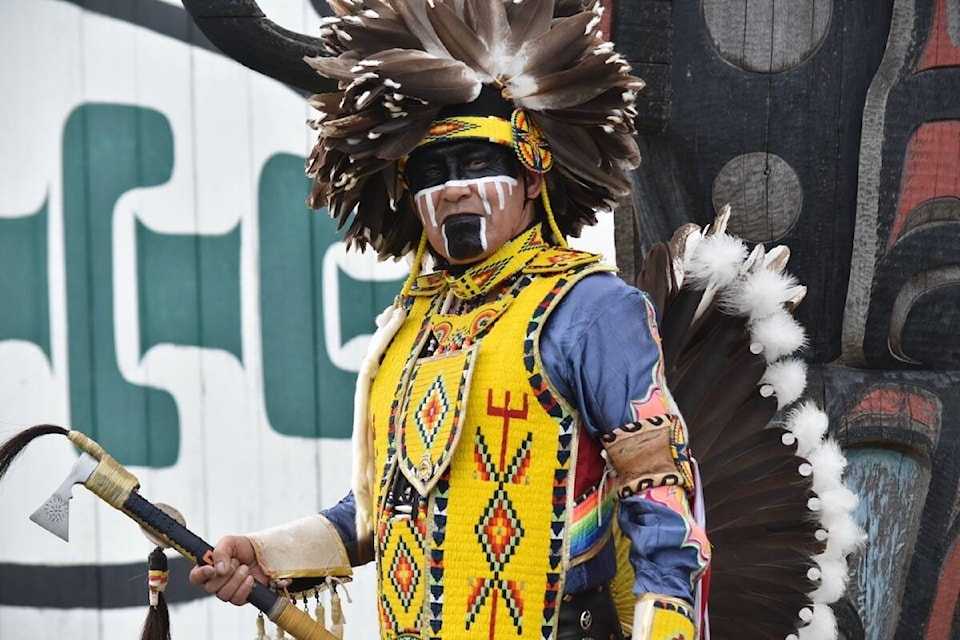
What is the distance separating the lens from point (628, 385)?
76.4 inches

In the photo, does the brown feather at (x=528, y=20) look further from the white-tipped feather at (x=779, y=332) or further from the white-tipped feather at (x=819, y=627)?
the white-tipped feather at (x=819, y=627)

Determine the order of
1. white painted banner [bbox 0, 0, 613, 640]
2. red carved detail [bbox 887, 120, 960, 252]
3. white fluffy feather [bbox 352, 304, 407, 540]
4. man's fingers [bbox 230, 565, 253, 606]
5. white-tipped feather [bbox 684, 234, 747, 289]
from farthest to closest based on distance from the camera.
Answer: white painted banner [bbox 0, 0, 613, 640] < red carved detail [bbox 887, 120, 960, 252] < white-tipped feather [bbox 684, 234, 747, 289] < white fluffy feather [bbox 352, 304, 407, 540] < man's fingers [bbox 230, 565, 253, 606]

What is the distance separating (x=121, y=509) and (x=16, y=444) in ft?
0.63

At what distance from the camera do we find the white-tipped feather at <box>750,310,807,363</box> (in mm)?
2402

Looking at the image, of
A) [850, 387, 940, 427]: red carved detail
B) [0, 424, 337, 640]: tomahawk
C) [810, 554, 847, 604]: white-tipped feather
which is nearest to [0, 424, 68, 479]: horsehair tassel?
[0, 424, 337, 640]: tomahawk

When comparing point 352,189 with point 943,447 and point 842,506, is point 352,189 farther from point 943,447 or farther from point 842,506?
point 943,447

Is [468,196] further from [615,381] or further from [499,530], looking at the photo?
[499,530]

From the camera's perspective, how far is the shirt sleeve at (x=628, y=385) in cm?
188

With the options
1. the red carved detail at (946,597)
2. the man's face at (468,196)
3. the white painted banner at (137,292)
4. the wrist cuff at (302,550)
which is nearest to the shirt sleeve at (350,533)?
the wrist cuff at (302,550)

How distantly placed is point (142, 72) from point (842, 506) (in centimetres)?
237

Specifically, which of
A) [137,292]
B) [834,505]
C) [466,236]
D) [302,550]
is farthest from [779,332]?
[137,292]

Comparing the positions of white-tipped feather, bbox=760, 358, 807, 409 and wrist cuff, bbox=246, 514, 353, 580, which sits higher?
white-tipped feather, bbox=760, 358, 807, 409

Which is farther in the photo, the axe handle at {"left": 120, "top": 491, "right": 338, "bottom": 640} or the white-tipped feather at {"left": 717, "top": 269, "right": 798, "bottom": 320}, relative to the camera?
the white-tipped feather at {"left": 717, "top": 269, "right": 798, "bottom": 320}

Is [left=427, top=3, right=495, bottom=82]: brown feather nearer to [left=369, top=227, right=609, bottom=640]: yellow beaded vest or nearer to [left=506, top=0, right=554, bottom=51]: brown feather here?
[left=506, top=0, right=554, bottom=51]: brown feather
